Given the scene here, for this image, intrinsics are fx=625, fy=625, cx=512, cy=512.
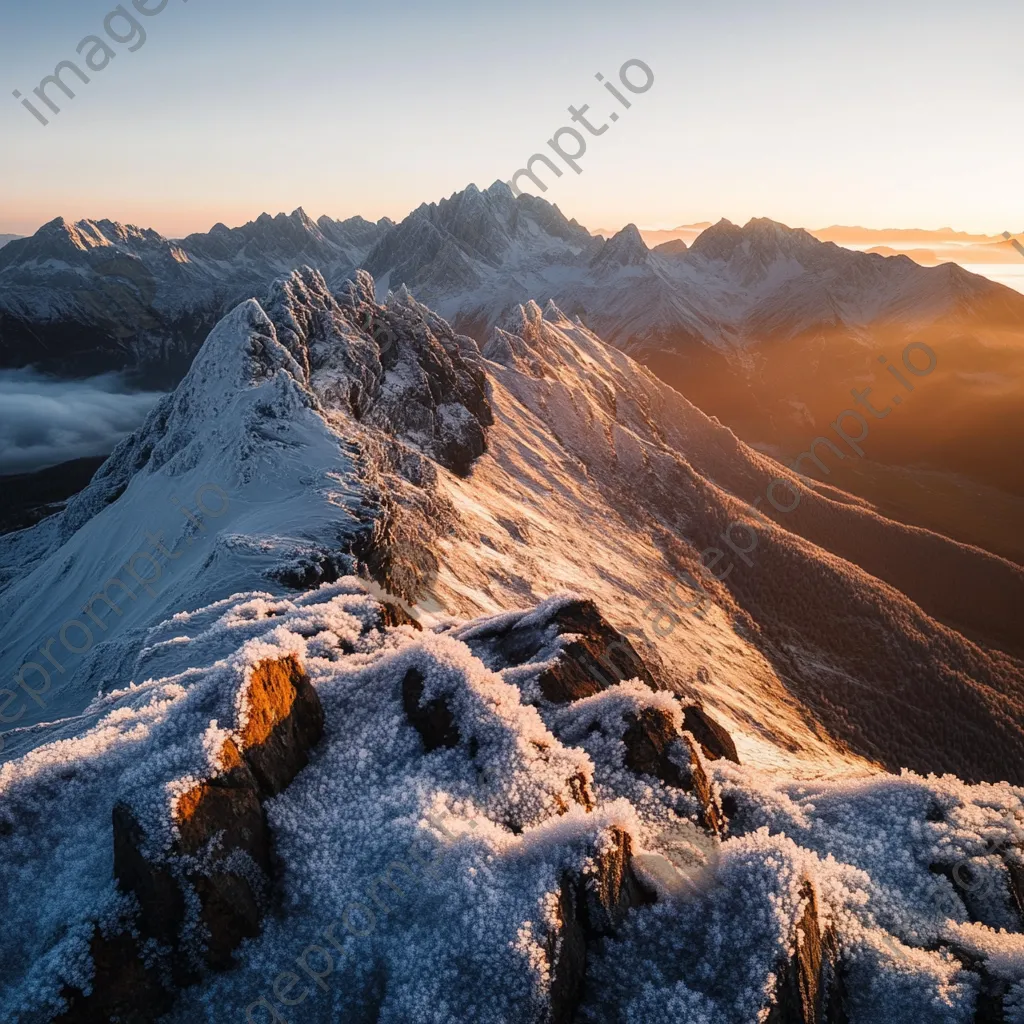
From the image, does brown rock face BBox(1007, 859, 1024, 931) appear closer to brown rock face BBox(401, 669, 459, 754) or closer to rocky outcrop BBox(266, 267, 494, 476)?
brown rock face BBox(401, 669, 459, 754)

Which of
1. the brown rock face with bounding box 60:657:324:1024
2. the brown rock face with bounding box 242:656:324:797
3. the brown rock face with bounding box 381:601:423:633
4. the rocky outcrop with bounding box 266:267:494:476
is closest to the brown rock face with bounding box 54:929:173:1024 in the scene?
the brown rock face with bounding box 60:657:324:1024

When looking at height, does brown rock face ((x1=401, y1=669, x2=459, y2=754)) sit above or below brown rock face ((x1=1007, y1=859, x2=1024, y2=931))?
above

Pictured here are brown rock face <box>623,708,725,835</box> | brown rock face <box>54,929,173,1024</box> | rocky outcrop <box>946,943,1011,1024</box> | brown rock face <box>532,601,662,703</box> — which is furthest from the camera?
→ brown rock face <box>532,601,662,703</box>

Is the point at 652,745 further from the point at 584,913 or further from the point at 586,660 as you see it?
the point at 584,913

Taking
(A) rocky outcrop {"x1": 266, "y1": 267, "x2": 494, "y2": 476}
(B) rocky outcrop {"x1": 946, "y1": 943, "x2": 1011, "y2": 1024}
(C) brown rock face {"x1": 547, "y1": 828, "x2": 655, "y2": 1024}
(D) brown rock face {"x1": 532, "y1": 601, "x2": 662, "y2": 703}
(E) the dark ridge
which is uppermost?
(A) rocky outcrop {"x1": 266, "y1": 267, "x2": 494, "y2": 476}

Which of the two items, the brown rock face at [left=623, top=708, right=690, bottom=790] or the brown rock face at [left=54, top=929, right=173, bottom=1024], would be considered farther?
the brown rock face at [left=623, top=708, right=690, bottom=790]

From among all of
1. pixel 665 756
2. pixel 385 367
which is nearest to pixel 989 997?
pixel 665 756
